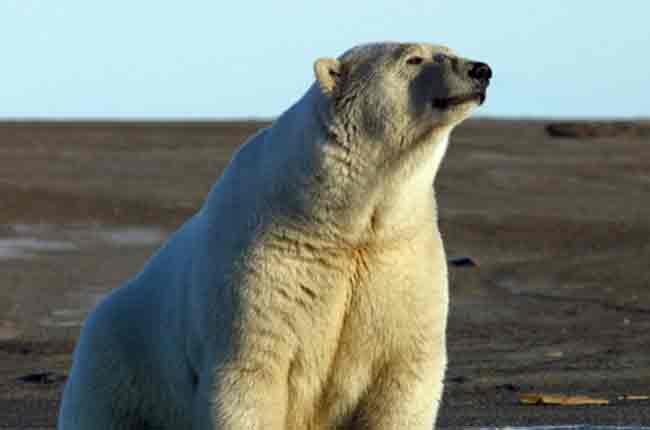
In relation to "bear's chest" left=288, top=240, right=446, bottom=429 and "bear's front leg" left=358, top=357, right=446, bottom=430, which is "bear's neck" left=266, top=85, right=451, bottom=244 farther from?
"bear's front leg" left=358, top=357, right=446, bottom=430

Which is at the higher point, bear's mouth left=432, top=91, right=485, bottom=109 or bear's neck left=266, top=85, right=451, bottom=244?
bear's mouth left=432, top=91, right=485, bottom=109

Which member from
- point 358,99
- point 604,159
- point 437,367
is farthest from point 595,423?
point 604,159

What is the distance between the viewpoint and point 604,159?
26.1 meters

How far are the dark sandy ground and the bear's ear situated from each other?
2.71 meters

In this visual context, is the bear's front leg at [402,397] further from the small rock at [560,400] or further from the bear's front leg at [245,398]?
the small rock at [560,400]

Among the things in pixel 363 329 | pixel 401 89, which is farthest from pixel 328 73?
pixel 363 329

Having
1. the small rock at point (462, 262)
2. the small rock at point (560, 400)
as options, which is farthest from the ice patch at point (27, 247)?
the small rock at point (560, 400)

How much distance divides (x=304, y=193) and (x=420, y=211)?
40cm

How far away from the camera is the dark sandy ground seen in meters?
9.53

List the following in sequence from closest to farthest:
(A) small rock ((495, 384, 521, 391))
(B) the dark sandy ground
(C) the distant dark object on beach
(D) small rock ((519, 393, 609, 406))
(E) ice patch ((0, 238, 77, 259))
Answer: (D) small rock ((519, 393, 609, 406)), (A) small rock ((495, 384, 521, 391)), (B) the dark sandy ground, (E) ice patch ((0, 238, 77, 259)), (C) the distant dark object on beach

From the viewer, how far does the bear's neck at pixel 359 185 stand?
5.14 metres

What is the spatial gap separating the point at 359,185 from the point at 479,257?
10.5 metres

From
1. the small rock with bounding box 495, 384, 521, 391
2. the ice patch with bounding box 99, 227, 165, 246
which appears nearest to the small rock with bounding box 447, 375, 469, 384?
the small rock with bounding box 495, 384, 521, 391

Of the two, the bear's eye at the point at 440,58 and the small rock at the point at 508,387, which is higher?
the bear's eye at the point at 440,58
